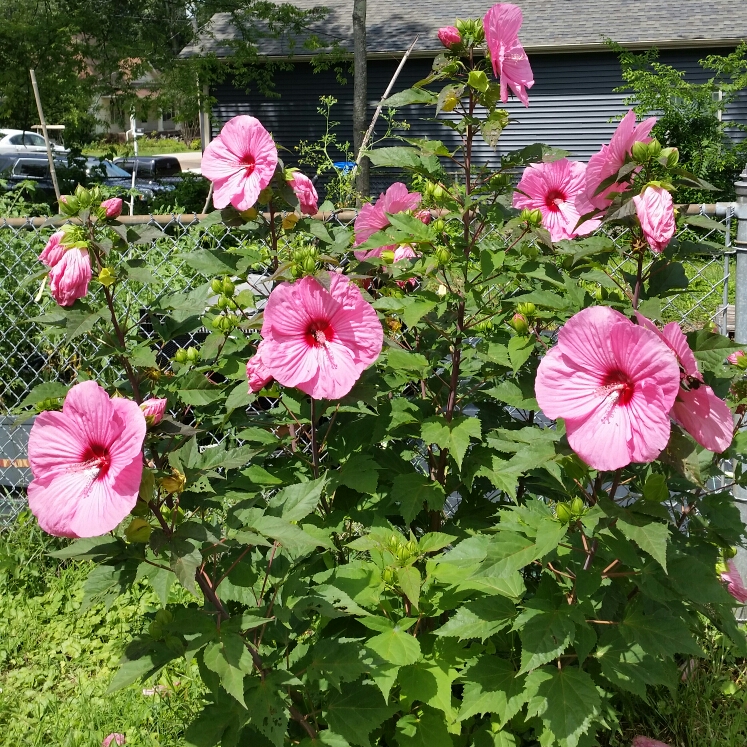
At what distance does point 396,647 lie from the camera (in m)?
1.66

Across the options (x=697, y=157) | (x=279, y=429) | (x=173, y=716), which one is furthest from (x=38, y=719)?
(x=697, y=157)

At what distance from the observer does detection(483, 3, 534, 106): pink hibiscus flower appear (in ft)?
5.92

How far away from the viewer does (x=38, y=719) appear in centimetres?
244

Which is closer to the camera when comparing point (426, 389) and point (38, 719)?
point (426, 389)

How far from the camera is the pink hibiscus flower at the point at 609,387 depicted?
1.26 metres

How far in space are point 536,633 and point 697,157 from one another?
11.3 meters

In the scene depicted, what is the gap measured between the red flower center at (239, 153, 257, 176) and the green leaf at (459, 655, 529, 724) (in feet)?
4.01

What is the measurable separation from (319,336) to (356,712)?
0.79 m

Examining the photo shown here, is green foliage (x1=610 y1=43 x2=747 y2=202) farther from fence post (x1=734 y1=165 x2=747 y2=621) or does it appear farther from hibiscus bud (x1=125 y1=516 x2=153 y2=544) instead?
hibiscus bud (x1=125 y1=516 x2=153 y2=544)

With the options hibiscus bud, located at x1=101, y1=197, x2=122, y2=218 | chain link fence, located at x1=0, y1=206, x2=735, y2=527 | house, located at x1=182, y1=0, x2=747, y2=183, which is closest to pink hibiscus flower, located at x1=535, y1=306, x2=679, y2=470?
hibiscus bud, located at x1=101, y1=197, x2=122, y2=218

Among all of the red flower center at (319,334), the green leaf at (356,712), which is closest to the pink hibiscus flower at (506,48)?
the red flower center at (319,334)

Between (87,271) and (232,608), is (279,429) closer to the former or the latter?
(232,608)

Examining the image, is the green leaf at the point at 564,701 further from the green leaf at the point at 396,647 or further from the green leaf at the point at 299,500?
the green leaf at the point at 299,500

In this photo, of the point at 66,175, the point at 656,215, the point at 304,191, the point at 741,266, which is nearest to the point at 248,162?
the point at 304,191
